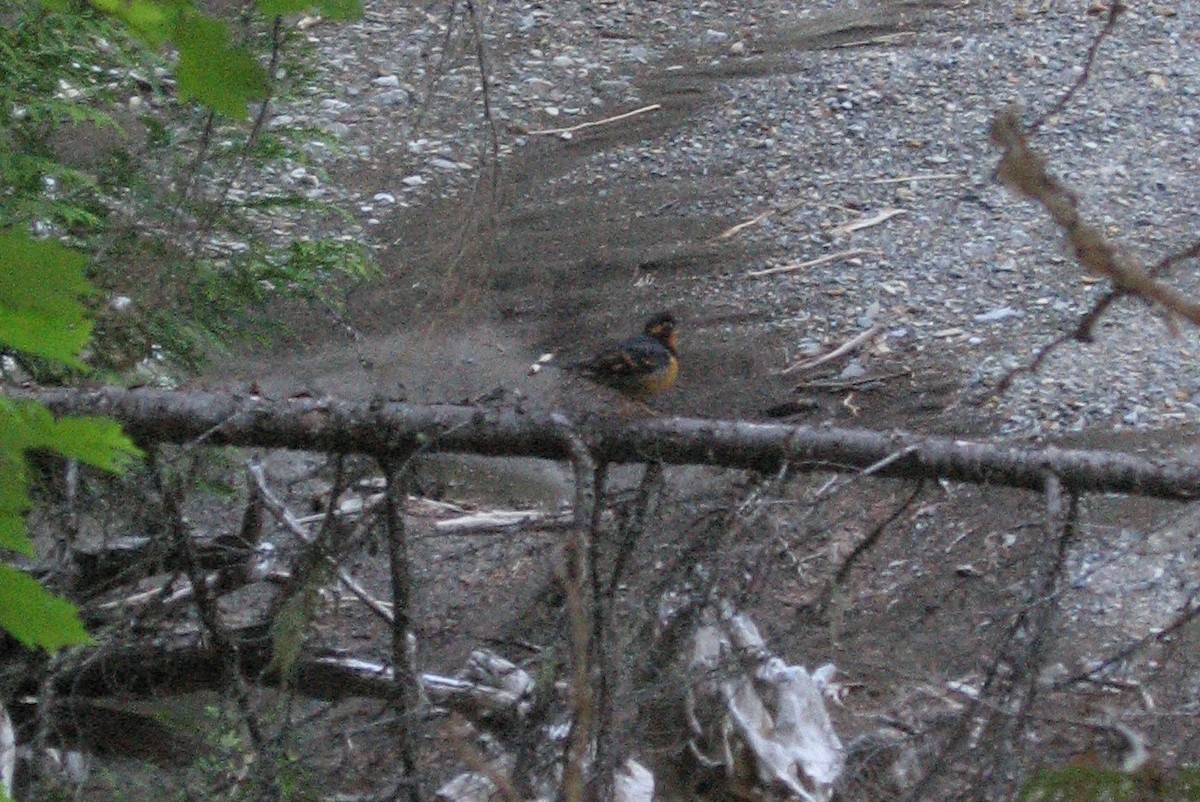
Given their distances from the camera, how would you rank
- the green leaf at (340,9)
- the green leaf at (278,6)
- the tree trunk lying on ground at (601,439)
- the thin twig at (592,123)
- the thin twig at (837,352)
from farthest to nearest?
1. the thin twig at (592,123)
2. the thin twig at (837,352)
3. the tree trunk lying on ground at (601,439)
4. the green leaf at (340,9)
5. the green leaf at (278,6)

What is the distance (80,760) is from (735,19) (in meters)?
8.36

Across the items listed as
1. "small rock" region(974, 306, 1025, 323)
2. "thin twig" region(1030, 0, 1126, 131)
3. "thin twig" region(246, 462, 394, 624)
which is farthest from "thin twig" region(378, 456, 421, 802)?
"small rock" region(974, 306, 1025, 323)

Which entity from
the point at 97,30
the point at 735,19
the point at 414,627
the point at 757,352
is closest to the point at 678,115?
the point at 735,19

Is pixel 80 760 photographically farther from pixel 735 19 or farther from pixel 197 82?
pixel 735 19

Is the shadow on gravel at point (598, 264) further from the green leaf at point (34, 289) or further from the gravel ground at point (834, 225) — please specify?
the green leaf at point (34, 289)

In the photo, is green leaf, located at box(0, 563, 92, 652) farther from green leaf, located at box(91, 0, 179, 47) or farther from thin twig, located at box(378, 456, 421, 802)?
thin twig, located at box(378, 456, 421, 802)

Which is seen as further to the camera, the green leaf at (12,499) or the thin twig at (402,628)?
the thin twig at (402,628)

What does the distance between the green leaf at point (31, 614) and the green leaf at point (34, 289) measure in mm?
271

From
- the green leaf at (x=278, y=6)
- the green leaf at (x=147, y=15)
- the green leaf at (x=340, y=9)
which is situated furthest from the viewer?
the green leaf at (x=340, y=9)

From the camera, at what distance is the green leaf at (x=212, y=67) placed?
210 centimetres

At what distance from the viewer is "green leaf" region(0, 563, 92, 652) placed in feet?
5.30

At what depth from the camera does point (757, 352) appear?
751 cm

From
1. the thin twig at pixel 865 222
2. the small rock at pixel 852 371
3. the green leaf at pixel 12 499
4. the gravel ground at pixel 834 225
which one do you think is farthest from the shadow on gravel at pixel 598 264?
the green leaf at pixel 12 499

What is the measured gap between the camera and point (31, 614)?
1623mm
